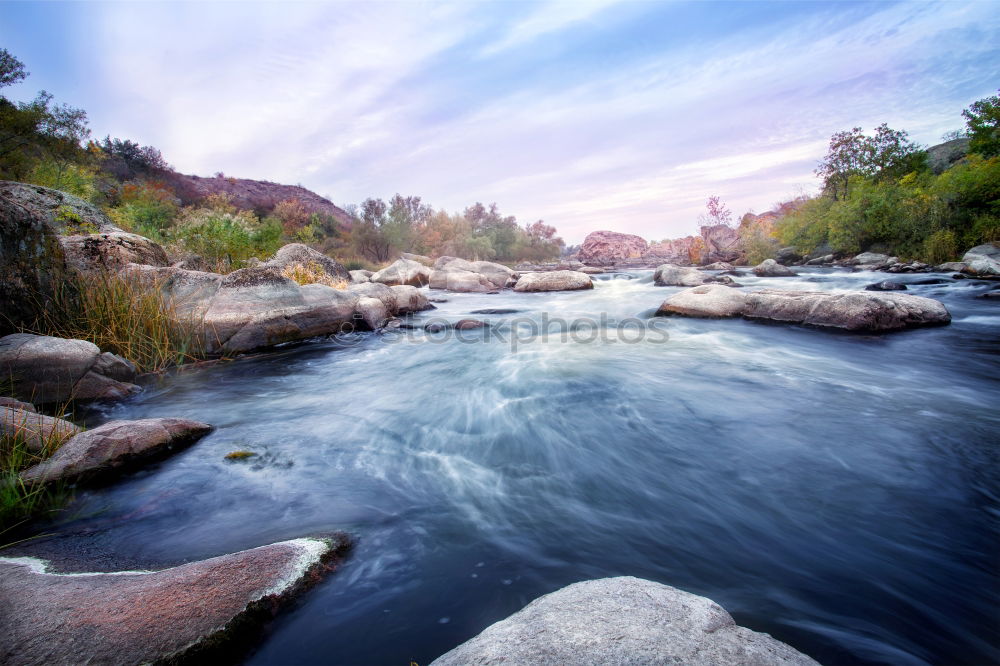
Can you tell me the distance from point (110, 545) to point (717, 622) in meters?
3.16

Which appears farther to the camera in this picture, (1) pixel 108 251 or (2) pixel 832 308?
(2) pixel 832 308

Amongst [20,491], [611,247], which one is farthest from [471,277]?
[611,247]

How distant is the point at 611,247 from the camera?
52.6m

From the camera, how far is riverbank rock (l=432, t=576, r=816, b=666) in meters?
1.28

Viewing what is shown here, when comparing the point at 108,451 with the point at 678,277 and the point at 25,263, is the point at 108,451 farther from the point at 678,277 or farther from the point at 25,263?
the point at 678,277

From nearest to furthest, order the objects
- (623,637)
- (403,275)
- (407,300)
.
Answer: (623,637) < (407,300) < (403,275)

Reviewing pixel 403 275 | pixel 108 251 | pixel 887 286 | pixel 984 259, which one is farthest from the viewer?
pixel 403 275

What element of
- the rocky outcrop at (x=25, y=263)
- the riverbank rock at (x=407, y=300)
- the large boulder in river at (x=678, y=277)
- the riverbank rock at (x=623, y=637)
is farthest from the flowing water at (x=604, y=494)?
the large boulder in river at (x=678, y=277)

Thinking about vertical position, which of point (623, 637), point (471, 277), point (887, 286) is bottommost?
point (623, 637)

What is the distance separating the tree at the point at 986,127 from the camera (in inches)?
681

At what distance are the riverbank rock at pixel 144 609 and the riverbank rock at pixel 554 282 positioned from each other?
15.5m

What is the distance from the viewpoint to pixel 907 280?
13.0 meters

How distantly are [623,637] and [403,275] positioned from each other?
19.0 m

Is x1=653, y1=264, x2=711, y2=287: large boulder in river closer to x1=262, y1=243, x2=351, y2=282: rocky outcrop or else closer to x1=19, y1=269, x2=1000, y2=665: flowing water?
x1=19, y1=269, x2=1000, y2=665: flowing water
